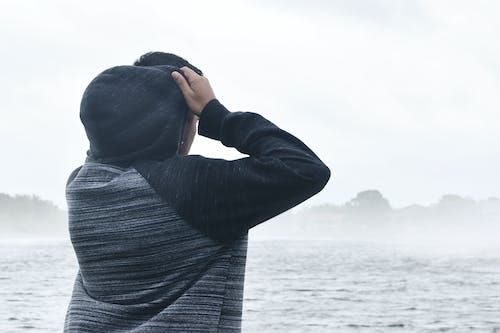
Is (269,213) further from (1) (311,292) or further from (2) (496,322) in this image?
(1) (311,292)

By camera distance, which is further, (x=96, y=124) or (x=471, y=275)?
(x=471, y=275)

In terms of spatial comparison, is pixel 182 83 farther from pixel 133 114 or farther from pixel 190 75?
pixel 133 114

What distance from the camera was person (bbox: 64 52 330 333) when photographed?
6.93ft

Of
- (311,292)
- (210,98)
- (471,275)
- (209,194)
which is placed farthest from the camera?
(471,275)

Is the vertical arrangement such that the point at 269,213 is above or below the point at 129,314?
above

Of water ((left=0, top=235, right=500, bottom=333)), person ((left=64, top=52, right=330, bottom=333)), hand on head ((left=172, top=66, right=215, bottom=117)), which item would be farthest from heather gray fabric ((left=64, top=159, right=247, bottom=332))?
water ((left=0, top=235, right=500, bottom=333))

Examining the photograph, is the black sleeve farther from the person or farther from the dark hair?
the dark hair

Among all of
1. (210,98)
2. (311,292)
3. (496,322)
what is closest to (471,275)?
(311,292)

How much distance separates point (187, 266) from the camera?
2.13m

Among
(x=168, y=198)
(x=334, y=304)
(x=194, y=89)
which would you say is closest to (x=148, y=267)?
(x=168, y=198)

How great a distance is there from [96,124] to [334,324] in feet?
56.1

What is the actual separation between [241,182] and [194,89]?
0.31m

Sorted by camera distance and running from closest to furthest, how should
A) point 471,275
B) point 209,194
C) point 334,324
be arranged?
point 209,194 < point 334,324 < point 471,275

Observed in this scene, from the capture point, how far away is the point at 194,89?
2.26 m
